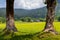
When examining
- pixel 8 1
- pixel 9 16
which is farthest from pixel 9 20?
pixel 8 1

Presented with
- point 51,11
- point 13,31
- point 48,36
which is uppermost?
point 51,11

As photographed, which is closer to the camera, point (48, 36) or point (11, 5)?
point (48, 36)

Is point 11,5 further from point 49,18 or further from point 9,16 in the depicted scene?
point 49,18

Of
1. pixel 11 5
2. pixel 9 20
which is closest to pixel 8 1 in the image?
pixel 11 5

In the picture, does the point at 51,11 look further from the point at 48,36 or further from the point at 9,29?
the point at 9,29

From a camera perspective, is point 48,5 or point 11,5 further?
point 11,5

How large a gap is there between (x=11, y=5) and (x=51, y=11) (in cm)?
642

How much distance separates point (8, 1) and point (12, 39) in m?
6.15

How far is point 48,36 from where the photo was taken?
59.1 ft

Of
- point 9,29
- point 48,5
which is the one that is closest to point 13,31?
point 9,29

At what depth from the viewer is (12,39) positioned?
19016 millimetres

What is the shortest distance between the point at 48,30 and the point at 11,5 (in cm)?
671

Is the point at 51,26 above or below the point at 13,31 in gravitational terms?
above

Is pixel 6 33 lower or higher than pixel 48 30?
lower
